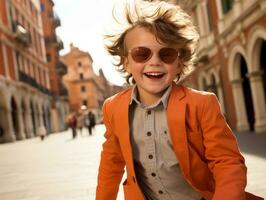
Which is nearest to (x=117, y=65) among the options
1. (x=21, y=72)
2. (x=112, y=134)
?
(x=112, y=134)

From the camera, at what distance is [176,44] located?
2.32m

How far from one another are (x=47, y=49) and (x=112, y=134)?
5634cm

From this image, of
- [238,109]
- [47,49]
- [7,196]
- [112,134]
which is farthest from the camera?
[47,49]

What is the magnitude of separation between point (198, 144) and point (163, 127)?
20 cm

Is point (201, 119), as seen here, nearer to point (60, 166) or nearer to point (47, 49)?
point (60, 166)

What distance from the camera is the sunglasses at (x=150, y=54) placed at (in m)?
2.25

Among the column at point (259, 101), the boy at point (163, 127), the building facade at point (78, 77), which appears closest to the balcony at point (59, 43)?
the building facade at point (78, 77)

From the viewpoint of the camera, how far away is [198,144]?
2182mm

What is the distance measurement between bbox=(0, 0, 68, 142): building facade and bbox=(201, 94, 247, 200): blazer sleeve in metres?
28.6

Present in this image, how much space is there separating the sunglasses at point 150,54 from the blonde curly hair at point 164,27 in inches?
1.7

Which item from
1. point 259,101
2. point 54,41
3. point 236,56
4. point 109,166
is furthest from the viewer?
point 54,41

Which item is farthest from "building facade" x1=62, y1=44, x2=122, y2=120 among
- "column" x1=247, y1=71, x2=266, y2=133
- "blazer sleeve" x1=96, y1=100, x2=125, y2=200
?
"blazer sleeve" x1=96, y1=100, x2=125, y2=200

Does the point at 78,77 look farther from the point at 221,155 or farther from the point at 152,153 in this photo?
the point at 221,155

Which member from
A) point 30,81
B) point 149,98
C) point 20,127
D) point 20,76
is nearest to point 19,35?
point 20,76
